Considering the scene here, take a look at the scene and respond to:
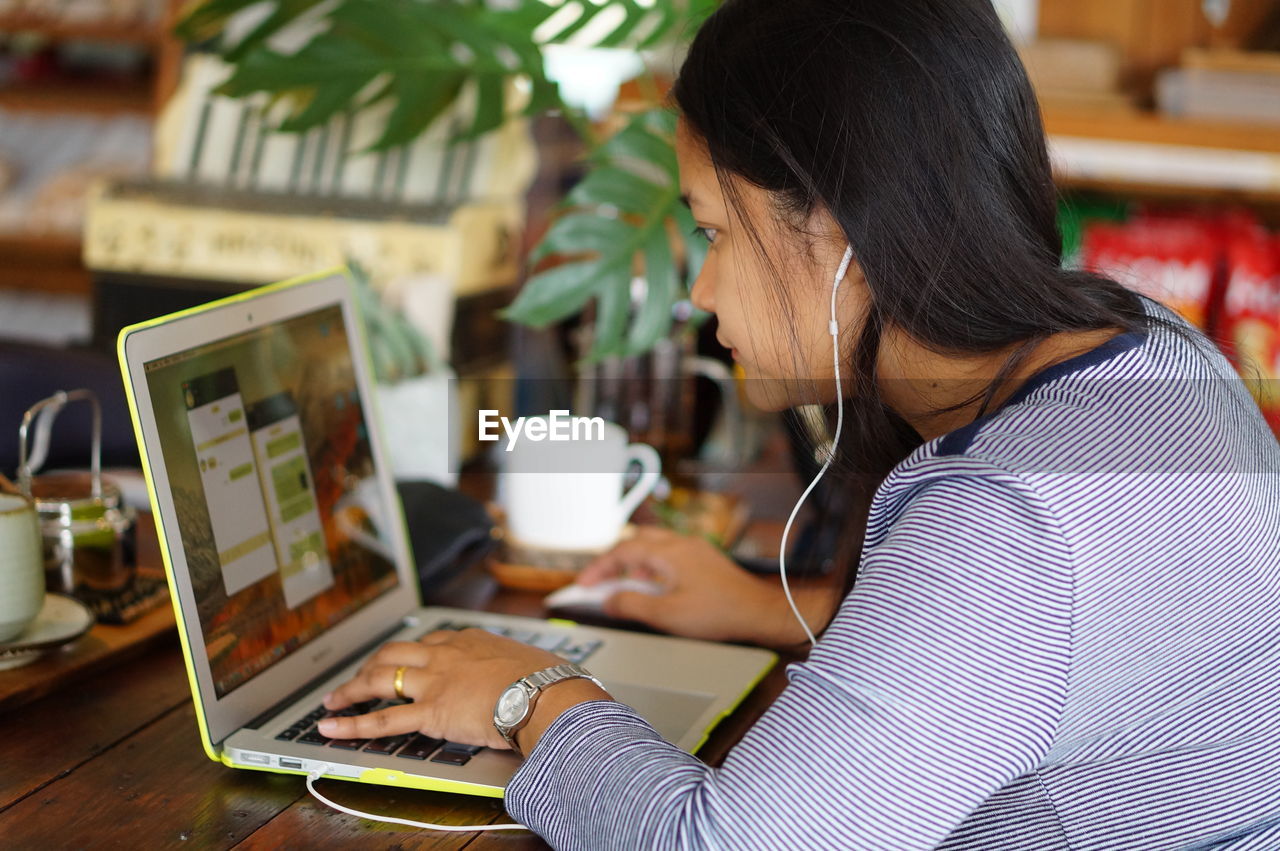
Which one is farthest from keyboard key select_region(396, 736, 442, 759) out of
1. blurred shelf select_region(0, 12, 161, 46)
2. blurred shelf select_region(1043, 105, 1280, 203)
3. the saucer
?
blurred shelf select_region(0, 12, 161, 46)

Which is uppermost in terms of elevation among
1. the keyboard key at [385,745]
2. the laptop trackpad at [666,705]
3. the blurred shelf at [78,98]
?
the blurred shelf at [78,98]

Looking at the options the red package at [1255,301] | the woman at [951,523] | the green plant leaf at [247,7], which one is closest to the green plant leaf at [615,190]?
the green plant leaf at [247,7]

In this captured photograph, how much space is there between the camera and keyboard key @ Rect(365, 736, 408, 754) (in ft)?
2.69

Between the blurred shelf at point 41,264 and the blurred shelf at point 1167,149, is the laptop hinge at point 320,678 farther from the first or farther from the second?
the blurred shelf at point 41,264

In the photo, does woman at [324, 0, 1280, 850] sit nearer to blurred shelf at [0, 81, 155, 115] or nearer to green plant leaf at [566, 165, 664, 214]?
green plant leaf at [566, 165, 664, 214]

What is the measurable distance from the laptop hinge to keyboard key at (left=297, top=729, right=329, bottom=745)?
0.03m

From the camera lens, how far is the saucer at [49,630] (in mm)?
876

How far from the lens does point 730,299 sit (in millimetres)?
837

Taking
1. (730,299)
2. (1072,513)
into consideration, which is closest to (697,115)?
(730,299)

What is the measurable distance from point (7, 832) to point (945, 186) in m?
0.65

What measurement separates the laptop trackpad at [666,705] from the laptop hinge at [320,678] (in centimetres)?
19

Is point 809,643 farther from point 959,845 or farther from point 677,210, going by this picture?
point 677,210

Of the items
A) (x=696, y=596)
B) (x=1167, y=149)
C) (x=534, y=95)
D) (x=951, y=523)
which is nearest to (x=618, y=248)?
(x=534, y=95)

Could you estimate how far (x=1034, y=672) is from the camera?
635mm
